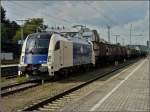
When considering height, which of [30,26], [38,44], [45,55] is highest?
[30,26]

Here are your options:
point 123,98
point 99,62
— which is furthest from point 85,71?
point 123,98

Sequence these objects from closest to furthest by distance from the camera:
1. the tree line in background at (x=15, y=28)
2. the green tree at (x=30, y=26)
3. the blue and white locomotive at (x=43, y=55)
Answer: the blue and white locomotive at (x=43, y=55) → the tree line in background at (x=15, y=28) → the green tree at (x=30, y=26)

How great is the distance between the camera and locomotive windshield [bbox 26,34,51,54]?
21469 millimetres

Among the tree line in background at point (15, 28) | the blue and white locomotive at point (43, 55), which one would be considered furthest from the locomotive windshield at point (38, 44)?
the tree line in background at point (15, 28)

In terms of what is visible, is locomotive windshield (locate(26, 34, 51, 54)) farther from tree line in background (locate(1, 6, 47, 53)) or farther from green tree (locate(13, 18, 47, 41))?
green tree (locate(13, 18, 47, 41))

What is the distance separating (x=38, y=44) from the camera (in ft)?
71.2

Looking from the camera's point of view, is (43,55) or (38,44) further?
(38,44)

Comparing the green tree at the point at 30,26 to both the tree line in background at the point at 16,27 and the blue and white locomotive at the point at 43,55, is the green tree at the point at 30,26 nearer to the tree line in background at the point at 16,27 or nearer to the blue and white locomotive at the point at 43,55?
the tree line in background at the point at 16,27

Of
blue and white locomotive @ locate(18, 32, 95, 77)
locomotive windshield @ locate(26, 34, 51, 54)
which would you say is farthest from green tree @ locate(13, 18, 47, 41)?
locomotive windshield @ locate(26, 34, 51, 54)

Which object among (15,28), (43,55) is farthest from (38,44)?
(15,28)

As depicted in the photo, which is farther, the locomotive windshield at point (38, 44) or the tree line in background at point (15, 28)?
the tree line in background at point (15, 28)

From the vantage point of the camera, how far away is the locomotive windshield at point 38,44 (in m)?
21.5

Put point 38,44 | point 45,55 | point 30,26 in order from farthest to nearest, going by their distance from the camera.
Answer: point 30,26, point 38,44, point 45,55

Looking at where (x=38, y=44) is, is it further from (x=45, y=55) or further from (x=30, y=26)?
(x=30, y=26)
